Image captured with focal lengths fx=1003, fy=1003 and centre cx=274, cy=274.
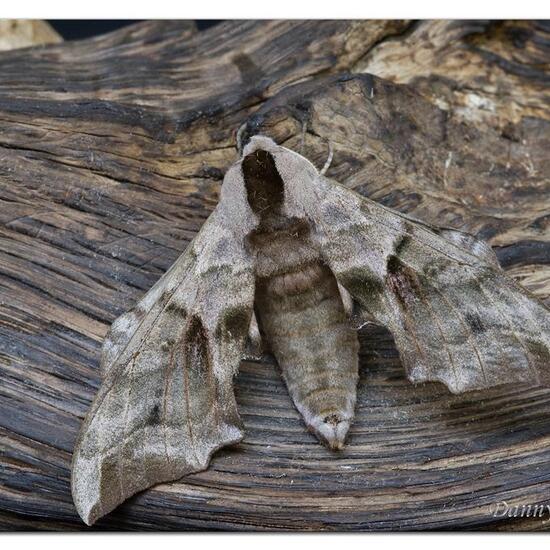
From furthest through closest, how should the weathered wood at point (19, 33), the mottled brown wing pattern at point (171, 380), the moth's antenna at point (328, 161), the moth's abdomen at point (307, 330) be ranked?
the weathered wood at point (19, 33)
the moth's antenna at point (328, 161)
the moth's abdomen at point (307, 330)
the mottled brown wing pattern at point (171, 380)

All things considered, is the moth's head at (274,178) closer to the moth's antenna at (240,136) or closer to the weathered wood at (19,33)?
the moth's antenna at (240,136)

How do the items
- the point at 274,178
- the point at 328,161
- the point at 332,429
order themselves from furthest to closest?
the point at 328,161 → the point at 274,178 → the point at 332,429

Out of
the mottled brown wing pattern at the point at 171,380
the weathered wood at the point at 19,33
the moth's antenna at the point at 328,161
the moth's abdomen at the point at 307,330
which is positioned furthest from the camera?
the weathered wood at the point at 19,33

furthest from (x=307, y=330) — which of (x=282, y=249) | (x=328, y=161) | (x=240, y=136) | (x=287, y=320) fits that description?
(x=240, y=136)

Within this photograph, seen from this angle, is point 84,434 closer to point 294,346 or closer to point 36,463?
point 36,463

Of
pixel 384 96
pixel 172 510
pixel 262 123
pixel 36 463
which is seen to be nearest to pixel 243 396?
pixel 172 510

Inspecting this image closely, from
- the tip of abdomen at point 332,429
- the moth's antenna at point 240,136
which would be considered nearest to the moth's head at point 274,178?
the moth's antenna at point 240,136

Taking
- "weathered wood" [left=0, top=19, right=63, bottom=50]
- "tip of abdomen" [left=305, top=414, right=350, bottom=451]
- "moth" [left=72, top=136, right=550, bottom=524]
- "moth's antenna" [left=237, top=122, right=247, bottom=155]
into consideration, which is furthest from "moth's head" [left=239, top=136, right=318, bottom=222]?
"weathered wood" [left=0, top=19, right=63, bottom=50]

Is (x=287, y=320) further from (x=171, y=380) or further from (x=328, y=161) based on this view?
(x=328, y=161)
